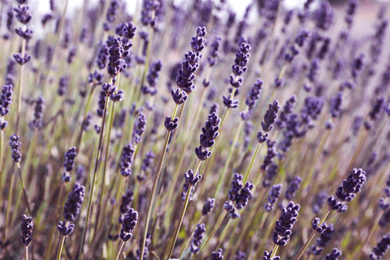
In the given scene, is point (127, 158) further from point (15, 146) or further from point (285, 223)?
point (285, 223)

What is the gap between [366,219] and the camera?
9.74 ft

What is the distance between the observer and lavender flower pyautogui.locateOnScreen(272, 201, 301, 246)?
1.19 m

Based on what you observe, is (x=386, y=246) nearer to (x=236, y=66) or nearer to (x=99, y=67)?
(x=236, y=66)

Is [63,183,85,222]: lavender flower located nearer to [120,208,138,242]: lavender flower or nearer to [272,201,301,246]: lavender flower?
[120,208,138,242]: lavender flower

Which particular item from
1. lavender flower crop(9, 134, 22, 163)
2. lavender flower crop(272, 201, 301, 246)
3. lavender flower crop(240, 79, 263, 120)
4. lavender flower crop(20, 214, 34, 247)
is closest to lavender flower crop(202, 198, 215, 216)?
lavender flower crop(272, 201, 301, 246)

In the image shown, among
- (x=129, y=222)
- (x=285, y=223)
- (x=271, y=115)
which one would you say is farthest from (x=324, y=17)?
(x=129, y=222)

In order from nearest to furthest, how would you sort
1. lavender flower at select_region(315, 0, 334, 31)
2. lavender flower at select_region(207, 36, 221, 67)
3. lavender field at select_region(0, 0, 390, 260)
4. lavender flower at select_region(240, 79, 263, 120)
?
lavender field at select_region(0, 0, 390, 260)
lavender flower at select_region(240, 79, 263, 120)
lavender flower at select_region(207, 36, 221, 67)
lavender flower at select_region(315, 0, 334, 31)

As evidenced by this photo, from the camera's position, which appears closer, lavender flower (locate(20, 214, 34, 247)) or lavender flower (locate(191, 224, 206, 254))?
lavender flower (locate(20, 214, 34, 247))

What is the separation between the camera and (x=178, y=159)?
2162 millimetres

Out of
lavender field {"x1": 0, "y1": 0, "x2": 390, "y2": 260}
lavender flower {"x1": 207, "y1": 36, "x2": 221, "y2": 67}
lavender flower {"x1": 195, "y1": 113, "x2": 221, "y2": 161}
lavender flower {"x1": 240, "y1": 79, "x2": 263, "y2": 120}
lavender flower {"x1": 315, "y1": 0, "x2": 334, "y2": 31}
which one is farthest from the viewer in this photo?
lavender flower {"x1": 315, "y1": 0, "x2": 334, "y2": 31}

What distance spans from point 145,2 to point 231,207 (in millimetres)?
1349

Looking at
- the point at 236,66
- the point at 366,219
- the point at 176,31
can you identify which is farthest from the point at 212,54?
the point at 176,31

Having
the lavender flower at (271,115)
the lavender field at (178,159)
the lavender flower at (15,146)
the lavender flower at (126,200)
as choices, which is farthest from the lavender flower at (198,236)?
the lavender flower at (15,146)

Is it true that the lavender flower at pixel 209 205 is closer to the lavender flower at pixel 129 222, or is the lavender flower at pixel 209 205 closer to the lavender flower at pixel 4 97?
the lavender flower at pixel 129 222
